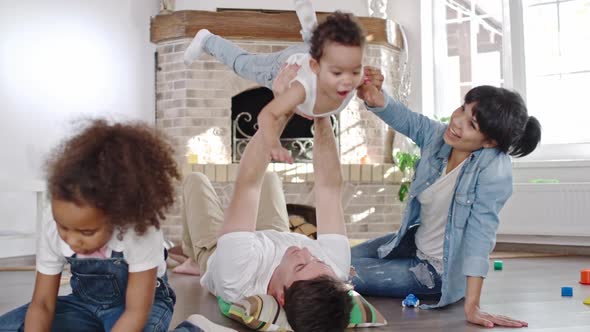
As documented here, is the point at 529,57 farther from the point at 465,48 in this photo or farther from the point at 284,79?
the point at 284,79

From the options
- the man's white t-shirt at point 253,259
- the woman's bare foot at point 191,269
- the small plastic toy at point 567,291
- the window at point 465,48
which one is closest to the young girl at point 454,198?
the man's white t-shirt at point 253,259

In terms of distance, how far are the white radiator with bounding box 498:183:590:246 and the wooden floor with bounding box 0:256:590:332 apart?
46.8 inches

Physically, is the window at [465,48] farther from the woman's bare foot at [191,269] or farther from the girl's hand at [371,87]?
the girl's hand at [371,87]

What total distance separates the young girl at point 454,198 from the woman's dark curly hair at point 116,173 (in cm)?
124

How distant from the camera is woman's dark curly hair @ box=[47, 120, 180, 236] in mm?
1517

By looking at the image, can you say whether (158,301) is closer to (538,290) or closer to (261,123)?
(261,123)

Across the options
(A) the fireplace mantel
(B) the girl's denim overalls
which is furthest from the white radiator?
(B) the girl's denim overalls

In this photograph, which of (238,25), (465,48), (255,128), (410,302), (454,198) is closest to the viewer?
(454,198)

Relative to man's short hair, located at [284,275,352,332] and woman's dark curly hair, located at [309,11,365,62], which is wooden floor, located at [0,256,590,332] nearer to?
man's short hair, located at [284,275,352,332]

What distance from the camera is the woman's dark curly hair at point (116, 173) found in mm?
1517

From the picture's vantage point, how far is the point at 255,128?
6.04m

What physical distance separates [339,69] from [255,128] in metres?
3.81

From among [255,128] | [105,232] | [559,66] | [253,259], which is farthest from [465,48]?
[105,232]

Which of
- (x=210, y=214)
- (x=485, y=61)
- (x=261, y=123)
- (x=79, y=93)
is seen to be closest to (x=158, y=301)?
(x=261, y=123)
